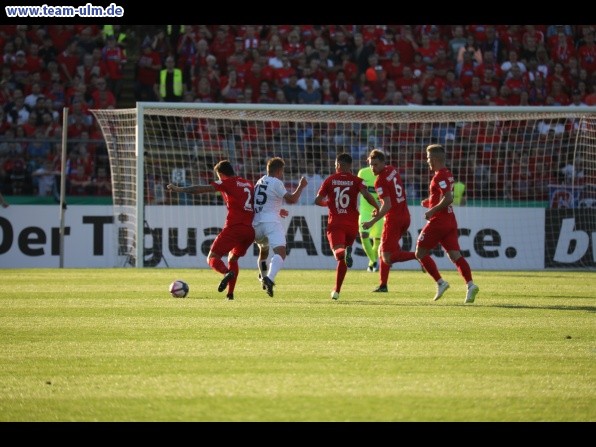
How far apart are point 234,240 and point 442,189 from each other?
2888 mm

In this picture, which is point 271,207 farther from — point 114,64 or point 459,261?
point 114,64

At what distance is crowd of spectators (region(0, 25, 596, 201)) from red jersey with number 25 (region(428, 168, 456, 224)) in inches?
494

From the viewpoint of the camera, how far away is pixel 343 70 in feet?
90.5

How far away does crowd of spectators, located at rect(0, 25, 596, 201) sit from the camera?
2648 cm

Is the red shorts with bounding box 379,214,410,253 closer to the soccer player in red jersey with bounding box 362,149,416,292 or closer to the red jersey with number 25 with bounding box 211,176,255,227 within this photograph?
the soccer player in red jersey with bounding box 362,149,416,292

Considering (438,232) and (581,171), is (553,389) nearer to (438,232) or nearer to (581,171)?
(438,232)

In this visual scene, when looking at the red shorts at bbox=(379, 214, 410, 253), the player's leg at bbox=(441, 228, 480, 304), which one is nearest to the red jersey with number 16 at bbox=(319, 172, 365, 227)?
the red shorts at bbox=(379, 214, 410, 253)

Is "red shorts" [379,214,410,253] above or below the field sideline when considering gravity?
above

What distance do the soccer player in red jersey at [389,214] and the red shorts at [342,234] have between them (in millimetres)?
489

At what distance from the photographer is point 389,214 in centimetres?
1573

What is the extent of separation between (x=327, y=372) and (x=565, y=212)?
54.0ft

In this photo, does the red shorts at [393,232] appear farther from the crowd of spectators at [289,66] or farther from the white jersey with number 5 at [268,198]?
the crowd of spectators at [289,66]

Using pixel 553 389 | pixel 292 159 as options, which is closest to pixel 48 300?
pixel 553 389

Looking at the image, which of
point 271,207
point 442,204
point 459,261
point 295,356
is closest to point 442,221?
point 442,204
